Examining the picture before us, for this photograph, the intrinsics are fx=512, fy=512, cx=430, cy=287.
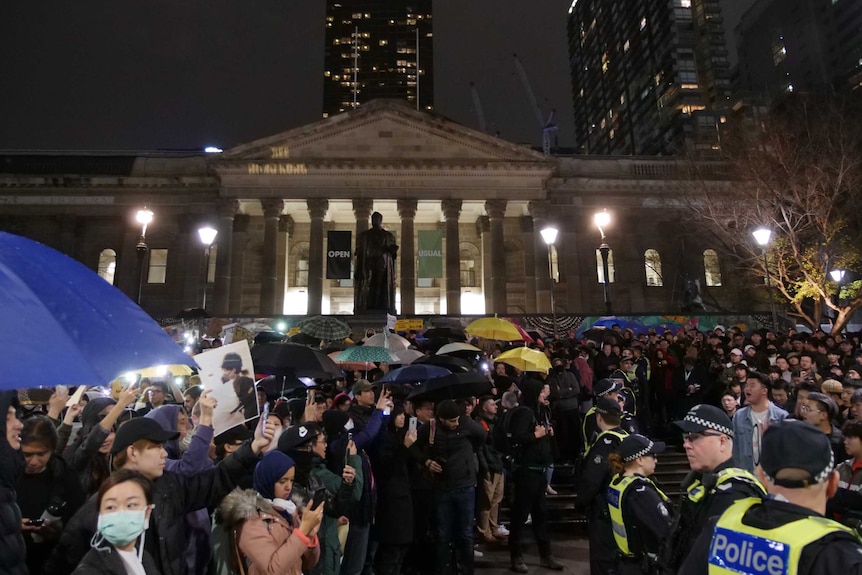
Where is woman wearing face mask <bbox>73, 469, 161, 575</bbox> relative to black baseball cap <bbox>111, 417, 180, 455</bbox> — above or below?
below

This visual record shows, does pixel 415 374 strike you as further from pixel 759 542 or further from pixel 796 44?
pixel 796 44

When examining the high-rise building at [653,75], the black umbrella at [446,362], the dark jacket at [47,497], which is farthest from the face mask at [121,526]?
the high-rise building at [653,75]

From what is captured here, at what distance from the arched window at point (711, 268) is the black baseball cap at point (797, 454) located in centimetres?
4051

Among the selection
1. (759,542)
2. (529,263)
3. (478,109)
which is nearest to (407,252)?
(529,263)

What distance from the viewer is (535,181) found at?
35.6 metres

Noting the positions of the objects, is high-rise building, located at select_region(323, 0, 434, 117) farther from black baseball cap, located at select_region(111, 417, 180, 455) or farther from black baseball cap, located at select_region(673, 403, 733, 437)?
black baseball cap, located at select_region(111, 417, 180, 455)

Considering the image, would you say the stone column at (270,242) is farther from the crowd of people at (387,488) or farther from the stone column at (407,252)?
the crowd of people at (387,488)

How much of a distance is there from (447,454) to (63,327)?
4.69 metres

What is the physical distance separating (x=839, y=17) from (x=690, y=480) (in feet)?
338

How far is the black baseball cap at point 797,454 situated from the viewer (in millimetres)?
2268

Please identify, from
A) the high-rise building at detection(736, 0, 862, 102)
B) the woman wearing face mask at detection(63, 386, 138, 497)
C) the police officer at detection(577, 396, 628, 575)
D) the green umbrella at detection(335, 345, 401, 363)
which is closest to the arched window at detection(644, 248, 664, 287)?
the green umbrella at detection(335, 345, 401, 363)

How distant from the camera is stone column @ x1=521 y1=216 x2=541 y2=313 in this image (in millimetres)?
35188

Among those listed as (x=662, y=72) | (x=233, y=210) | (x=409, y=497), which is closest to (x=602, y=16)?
(x=662, y=72)

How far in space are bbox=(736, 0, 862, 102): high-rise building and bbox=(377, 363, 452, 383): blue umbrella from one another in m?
77.7
